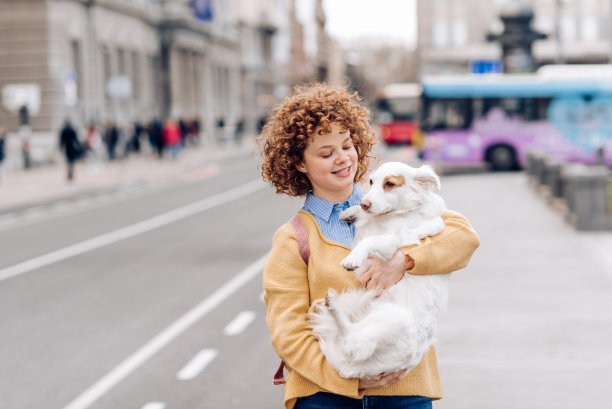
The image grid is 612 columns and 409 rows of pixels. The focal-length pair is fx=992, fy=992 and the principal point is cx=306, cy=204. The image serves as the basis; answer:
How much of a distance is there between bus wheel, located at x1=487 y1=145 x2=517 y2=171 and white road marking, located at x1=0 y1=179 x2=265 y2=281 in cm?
770

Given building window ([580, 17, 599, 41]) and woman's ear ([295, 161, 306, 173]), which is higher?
building window ([580, 17, 599, 41])

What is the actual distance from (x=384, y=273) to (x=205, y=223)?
15.3 m

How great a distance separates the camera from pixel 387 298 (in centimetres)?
268

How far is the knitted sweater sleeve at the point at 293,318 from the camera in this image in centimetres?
Answer: 276

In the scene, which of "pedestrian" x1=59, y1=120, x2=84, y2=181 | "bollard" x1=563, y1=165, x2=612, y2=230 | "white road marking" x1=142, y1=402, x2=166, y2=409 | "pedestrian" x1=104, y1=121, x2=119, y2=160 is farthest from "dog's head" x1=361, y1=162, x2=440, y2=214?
"pedestrian" x1=104, y1=121, x2=119, y2=160

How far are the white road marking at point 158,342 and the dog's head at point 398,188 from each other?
161 inches

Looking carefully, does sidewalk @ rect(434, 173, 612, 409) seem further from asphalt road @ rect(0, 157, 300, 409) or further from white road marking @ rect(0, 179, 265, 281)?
white road marking @ rect(0, 179, 265, 281)

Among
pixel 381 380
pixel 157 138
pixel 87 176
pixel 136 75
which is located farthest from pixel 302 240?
pixel 136 75

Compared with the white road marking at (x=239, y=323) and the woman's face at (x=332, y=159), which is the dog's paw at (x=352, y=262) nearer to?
the woman's face at (x=332, y=159)

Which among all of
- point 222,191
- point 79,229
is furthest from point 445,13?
point 79,229

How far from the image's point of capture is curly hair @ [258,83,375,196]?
9.39ft

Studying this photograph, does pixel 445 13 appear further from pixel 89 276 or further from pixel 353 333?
pixel 353 333

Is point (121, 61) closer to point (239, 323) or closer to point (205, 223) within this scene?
point (205, 223)

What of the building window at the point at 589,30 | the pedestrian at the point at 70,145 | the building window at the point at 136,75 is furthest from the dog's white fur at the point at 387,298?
the building window at the point at 589,30
